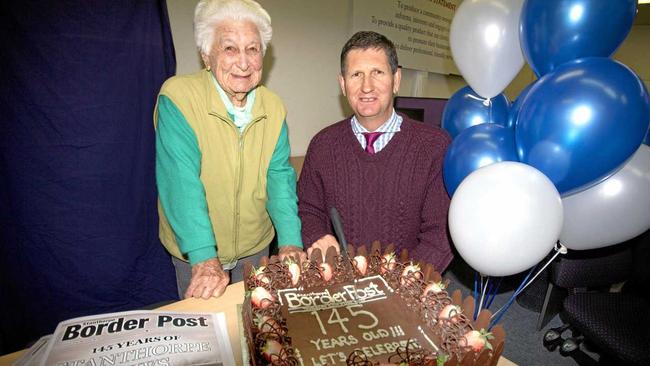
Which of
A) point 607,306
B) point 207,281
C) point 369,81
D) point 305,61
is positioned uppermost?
point 305,61

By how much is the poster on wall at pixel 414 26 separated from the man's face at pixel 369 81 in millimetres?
1684

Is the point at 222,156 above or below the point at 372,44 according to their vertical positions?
below

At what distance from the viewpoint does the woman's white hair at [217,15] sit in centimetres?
Answer: 121

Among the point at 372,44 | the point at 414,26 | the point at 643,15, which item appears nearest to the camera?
the point at 372,44

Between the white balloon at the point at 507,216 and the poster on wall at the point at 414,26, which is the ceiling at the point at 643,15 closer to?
the poster on wall at the point at 414,26

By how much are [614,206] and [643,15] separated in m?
5.65

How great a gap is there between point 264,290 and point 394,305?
0.31 metres

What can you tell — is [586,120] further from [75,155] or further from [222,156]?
[75,155]

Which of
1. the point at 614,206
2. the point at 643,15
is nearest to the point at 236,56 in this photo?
the point at 614,206

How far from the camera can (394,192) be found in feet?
4.58

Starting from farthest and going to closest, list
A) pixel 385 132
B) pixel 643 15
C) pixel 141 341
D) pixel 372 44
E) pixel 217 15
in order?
pixel 643 15, pixel 385 132, pixel 372 44, pixel 217 15, pixel 141 341

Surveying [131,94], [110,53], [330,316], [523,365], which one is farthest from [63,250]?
[523,365]

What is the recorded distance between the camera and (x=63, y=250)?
171 centimetres

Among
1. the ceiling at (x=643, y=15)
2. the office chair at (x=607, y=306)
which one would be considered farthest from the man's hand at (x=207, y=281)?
the ceiling at (x=643, y=15)
